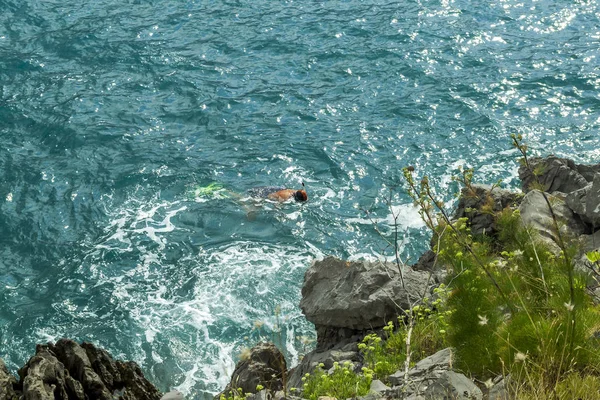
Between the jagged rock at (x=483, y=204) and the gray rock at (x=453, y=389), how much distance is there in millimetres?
4205

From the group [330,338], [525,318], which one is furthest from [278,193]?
[525,318]

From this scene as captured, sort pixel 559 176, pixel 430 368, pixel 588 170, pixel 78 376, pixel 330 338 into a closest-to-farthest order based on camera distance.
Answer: pixel 430 368 < pixel 78 376 < pixel 330 338 < pixel 559 176 < pixel 588 170

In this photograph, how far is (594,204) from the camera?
27.3 ft

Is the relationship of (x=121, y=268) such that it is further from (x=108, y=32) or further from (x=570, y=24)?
(x=570, y=24)

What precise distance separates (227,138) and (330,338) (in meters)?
7.24

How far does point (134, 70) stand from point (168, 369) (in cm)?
870

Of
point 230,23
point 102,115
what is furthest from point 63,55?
point 230,23

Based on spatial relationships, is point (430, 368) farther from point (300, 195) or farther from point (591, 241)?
point (300, 195)

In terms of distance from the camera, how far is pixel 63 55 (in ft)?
56.7

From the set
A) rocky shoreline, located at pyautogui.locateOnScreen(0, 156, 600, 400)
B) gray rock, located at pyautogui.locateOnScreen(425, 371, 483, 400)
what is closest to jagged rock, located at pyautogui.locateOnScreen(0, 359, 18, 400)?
rocky shoreline, located at pyautogui.locateOnScreen(0, 156, 600, 400)

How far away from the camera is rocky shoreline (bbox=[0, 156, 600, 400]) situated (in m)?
6.71

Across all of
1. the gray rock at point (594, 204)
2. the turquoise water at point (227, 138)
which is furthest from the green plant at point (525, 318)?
the turquoise water at point (227, 138)

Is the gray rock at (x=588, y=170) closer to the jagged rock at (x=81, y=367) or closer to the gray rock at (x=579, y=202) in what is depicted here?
the gray rock at (x=579, y=202)

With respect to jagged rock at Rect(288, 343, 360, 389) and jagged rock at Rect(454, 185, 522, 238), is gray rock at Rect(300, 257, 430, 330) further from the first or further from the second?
jagged rock at Rect(454, 185, 522, 238)
